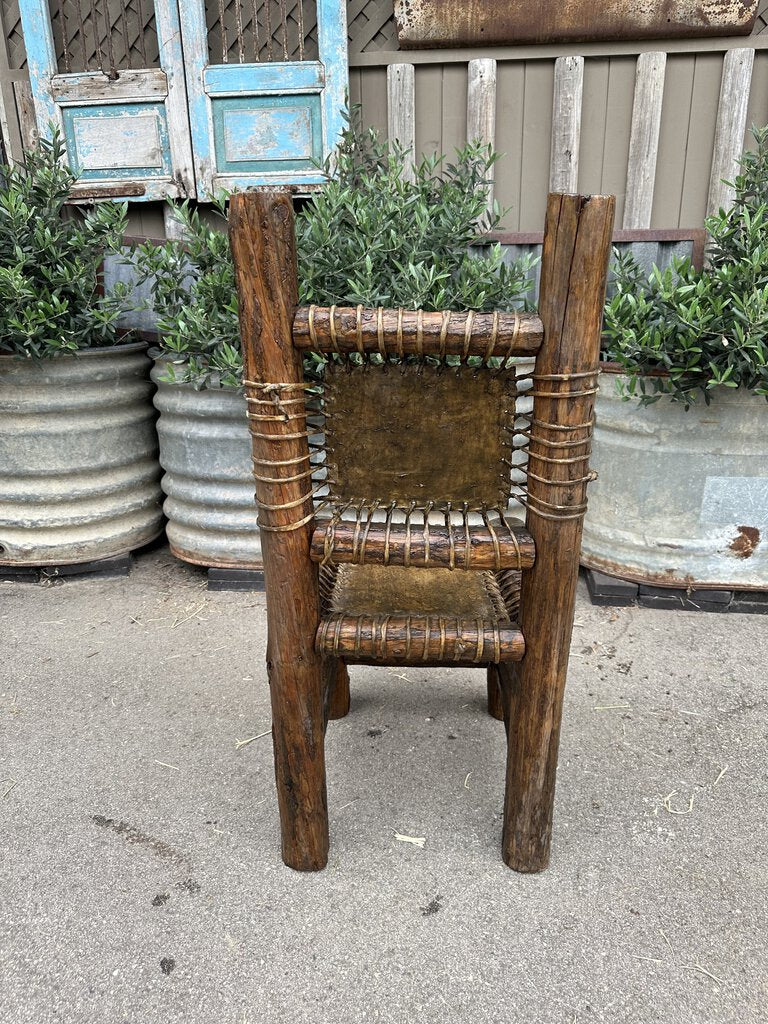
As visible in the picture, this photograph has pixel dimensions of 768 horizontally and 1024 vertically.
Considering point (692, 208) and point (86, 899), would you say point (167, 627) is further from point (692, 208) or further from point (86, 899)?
point (692, 208)

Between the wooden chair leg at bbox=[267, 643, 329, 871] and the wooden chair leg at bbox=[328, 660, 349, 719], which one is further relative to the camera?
the wooden chair leg at bbox=[328, 660, 349, 719]

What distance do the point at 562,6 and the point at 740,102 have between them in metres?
0.89

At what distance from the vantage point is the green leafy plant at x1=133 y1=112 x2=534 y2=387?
7.29ft

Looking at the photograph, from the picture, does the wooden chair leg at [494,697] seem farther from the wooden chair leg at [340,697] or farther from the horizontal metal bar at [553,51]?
the horizontal metal bar at [553,51]

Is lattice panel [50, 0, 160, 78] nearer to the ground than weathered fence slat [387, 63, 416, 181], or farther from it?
farther from it

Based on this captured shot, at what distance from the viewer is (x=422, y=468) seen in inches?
48.7

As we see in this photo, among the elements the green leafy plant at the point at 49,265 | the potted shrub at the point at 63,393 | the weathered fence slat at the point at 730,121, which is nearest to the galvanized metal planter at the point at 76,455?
the potted shrub at the point at 63,393

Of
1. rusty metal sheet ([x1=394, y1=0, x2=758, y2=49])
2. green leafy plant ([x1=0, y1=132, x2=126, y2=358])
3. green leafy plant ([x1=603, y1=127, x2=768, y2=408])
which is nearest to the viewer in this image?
green leafy plant ([x1=603, y1=127, x2=768, y2=408])

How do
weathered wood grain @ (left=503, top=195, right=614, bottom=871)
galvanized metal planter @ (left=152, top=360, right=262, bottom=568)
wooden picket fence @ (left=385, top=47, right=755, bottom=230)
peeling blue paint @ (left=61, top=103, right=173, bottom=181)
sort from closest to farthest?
weathered wood grain @ (left=503, top=195, right=614, bottom=871)
galvanized metal planter @ (left=152, top=360, right=262, bottom=568)
wooden picket fence @ (left=385, top=47, right=755, bottom=230)
peeling blue paint @ (left=61, top=103, right=173, bottom=181)

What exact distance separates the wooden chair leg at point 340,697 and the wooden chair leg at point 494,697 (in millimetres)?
384

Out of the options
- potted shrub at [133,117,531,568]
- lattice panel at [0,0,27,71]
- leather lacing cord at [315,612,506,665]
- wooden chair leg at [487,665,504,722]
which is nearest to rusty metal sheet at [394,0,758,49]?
potted shrub at [133,117,531,568]

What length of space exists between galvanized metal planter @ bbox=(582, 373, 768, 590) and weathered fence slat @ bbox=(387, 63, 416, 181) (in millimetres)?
1637

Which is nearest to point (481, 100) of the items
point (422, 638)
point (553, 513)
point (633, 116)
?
point (633, 116)

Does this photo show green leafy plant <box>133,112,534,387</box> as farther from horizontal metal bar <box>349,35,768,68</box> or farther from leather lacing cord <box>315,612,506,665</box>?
leather lacing cord <box>315,612,506,665</box>
